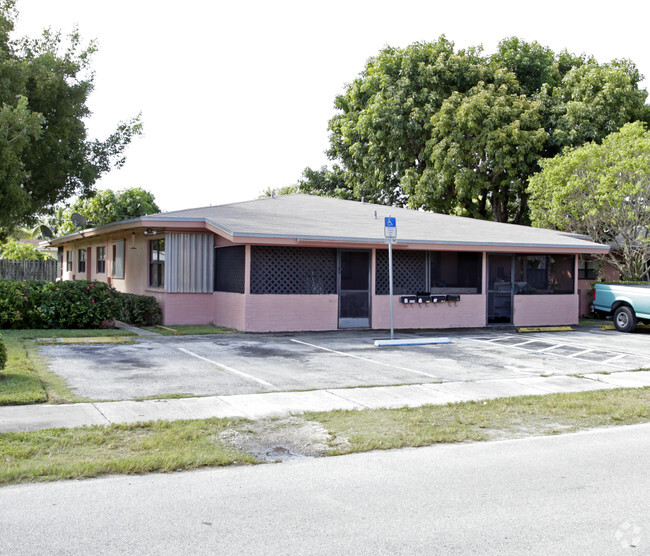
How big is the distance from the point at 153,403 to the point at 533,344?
10645 mm

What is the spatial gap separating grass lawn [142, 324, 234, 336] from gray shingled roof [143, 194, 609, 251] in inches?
105

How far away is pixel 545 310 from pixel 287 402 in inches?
563

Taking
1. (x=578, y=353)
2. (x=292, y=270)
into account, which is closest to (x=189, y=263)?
(x=292, y=270)

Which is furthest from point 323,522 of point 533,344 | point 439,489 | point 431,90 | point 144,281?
point 431,90

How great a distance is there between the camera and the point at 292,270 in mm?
17781

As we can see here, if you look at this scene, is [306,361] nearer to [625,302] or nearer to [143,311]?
[143,311]

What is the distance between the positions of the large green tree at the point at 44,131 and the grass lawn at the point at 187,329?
6888 mm

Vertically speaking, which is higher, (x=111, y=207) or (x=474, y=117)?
(x=474, y=117)

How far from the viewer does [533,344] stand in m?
16.3

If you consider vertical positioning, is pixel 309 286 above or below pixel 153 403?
above

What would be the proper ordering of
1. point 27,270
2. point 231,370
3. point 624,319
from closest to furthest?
1. point 231,370
2. point 624,319
3. point 27,270

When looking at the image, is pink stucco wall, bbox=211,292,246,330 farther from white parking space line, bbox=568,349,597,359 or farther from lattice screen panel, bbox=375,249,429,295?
white parking space line, bbox=568,349,597,359

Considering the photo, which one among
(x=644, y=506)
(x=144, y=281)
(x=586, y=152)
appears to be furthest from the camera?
(x=586, y=152)

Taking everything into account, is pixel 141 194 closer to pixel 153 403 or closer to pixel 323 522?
pixel 153 403
